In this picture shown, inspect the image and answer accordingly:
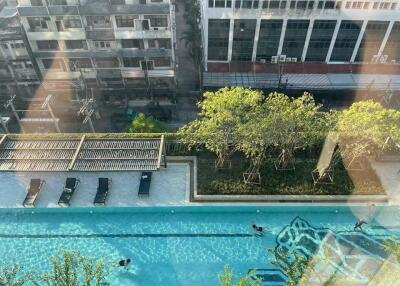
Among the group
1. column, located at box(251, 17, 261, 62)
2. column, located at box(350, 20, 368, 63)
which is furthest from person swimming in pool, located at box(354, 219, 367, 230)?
column, located at box(251, 17, 261, 62)

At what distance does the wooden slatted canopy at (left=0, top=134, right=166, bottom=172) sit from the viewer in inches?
1155

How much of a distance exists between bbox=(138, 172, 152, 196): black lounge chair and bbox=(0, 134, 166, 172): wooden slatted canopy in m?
1.84

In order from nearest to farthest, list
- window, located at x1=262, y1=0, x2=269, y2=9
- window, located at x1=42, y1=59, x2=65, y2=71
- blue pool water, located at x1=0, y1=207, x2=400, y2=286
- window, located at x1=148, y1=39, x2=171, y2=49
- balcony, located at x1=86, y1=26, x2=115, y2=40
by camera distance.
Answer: blue pool water, located at x1=0, y1=207, x2=400, y2=286 → balcony, located at x1=86, y1=26, x2=115, y2=40 → window, located at x1=148, y1=39, x2=171, y2=49 → window, located at x1=262, y1=0, x2=269, y2=9 → window, located at x1=42, y1=59, x2=65, y2=71

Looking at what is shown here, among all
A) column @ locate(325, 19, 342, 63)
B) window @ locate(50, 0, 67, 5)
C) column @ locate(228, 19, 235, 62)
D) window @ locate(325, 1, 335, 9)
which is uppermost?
window @ locate(325, 1, 335, 9)

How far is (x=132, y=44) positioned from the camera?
38.7 meters

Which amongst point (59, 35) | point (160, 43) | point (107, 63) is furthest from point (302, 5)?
point (59, 35)

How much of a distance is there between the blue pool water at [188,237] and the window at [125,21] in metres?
19.9

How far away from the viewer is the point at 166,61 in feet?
131

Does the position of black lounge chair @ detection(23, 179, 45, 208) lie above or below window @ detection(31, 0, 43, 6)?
below

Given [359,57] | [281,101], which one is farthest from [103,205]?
[359,57]

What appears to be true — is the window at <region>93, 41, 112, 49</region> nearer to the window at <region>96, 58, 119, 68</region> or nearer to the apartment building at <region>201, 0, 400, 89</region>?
the window at <region>96, 58, 119, 68</region>

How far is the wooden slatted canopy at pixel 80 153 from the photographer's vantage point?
29.3 m

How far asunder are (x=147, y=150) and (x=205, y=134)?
563 cm

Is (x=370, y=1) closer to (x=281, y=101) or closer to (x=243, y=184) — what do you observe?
(x=281, y=101)
